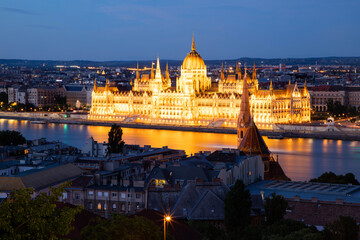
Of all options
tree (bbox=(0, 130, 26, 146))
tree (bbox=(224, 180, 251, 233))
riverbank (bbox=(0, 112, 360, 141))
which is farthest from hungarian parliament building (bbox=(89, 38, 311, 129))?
tree (bbox=(224, 180, 251, 233))

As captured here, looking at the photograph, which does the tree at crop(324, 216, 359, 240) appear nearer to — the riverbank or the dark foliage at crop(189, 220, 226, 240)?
the dark foliage at crop(189, 220, 226, 240)

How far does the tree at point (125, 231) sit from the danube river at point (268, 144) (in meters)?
13.5

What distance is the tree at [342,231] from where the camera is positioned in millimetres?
9836

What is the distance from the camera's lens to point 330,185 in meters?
14.0

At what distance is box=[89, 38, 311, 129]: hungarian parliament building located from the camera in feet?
138


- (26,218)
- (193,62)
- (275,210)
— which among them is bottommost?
(275,210)

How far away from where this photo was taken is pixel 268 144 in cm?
3238

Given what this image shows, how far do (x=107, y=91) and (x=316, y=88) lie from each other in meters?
15.1

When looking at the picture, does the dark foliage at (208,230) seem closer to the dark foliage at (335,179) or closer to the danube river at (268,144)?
the dark foliage at (335,179)

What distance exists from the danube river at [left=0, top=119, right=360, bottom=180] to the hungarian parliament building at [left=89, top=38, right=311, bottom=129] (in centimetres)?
385

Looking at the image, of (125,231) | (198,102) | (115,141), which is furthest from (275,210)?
(198,102)

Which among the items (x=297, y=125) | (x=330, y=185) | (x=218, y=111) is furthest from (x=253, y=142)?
(x=218, y=111)

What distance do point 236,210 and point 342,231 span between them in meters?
1.35

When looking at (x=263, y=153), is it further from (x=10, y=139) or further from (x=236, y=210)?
(x=10, y=139)
